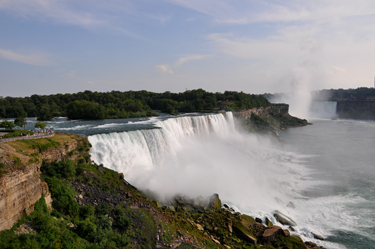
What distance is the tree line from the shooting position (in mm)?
37750

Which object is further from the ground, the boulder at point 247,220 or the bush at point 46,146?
the bush at point 46,146

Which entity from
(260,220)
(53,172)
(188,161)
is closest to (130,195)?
(53,172)

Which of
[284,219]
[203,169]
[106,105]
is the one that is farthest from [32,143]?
[106,105]

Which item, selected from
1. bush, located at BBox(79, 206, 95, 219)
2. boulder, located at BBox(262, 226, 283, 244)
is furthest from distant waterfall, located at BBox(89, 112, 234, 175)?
boulder, located at BBox(262, 226, 283, 244)

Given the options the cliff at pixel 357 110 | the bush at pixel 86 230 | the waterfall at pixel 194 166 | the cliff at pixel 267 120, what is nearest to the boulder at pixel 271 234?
the waterfall at pixel 194 166

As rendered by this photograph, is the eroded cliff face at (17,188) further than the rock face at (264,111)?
No

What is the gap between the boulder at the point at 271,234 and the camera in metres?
14.5

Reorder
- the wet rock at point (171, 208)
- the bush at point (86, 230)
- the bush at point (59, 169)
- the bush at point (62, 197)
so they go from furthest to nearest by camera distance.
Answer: the wet rock at point (171, 208) < the bush at point (59, 169) < the bush at point (62, 197) < the bush at point (86, 230)

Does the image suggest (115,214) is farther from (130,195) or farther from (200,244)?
(200,244)

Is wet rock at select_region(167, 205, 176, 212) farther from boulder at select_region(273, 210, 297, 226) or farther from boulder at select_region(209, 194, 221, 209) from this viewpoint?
boulder at select_region(273, 210, 297, 226)

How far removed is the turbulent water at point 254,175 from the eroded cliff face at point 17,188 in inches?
271

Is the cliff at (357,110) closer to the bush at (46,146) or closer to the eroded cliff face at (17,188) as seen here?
the bush at (46,146)

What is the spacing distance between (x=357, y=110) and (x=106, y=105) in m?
87.1

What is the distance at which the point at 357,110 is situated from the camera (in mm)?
90375
